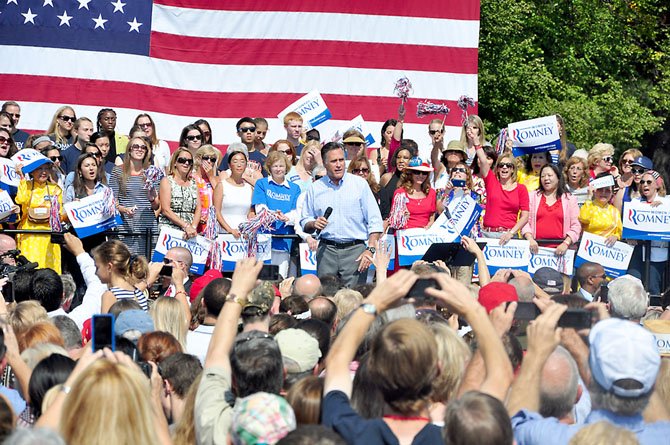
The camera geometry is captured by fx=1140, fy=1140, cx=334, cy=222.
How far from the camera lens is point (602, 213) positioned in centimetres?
1220

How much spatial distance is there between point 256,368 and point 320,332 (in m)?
1.54

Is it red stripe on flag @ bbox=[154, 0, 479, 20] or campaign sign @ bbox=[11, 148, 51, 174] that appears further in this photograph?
red stripe on flag @ bbox=[154, 0, 479, 20]

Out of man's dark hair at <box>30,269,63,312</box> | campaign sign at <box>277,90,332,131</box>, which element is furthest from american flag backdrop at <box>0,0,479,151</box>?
man's dark hair at <box>30,269,63,312</box>

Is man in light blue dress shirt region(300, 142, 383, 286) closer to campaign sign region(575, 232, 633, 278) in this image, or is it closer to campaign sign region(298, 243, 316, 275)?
campaign sign region(298, 243, 316, 275)

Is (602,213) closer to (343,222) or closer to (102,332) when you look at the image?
(343,222)

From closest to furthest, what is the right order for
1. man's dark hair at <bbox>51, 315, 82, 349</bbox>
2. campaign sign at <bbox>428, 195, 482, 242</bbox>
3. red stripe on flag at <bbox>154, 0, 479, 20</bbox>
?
man's dark hair at <bbox>51, 315, 82, 349</bbox> < campaign sign at <bbox>428, 195, 482, 242</bbox> < red stripe on flag at <bbox>154, 0, 479, 20</bbox>

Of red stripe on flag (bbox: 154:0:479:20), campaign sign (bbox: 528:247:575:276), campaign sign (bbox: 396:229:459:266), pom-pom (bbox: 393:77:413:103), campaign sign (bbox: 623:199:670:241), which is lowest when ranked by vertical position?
campaign sign (bbox: 528:247:575:276)

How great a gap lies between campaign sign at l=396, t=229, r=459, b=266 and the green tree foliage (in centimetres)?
1249

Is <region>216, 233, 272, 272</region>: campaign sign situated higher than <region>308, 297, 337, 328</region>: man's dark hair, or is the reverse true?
<region>216, 233, 272, 272</region>: campaign sign

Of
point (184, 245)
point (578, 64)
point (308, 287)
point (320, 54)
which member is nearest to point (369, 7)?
point (320, 54)

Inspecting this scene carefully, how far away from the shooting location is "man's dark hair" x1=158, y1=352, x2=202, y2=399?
5465mm

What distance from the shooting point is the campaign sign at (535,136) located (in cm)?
1262

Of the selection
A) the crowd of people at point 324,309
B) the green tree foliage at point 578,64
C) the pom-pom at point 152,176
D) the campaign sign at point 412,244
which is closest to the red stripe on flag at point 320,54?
the crowd of people at point 324,309

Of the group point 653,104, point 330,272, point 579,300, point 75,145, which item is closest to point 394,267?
point 330,272
